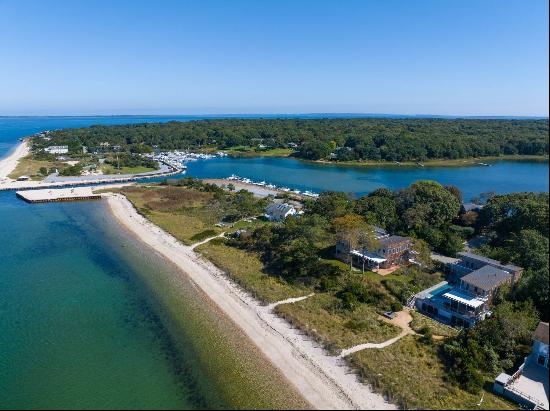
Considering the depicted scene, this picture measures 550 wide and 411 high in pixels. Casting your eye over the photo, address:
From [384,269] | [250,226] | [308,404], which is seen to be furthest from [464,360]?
[250,226]

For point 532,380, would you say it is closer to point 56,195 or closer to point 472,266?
point 472,266

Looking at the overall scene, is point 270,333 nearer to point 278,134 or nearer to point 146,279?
point 146,279

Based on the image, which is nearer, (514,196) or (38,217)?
(514,196)

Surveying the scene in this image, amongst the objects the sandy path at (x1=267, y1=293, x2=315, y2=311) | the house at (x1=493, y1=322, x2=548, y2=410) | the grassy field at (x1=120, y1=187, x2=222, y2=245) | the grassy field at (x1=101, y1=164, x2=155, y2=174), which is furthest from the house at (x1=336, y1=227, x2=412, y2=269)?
the grassy field at (x1=101, y1=164, x2=155, y2=174)

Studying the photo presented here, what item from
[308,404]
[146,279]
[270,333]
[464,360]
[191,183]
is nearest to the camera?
[308,404]

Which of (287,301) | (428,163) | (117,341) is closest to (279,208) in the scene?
(287,301)

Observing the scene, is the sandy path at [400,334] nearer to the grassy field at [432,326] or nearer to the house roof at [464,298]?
the grassy field at [432,326]

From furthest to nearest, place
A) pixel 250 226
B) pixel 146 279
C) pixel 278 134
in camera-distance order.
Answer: pixel 278 134 → pixel 250 226 → pixel 146 279
